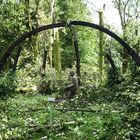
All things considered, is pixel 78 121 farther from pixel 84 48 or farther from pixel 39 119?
pixel 84 48

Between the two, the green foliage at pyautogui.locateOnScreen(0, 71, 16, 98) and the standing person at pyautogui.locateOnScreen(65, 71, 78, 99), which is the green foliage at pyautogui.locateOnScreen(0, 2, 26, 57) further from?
the standing person at pyautogui.locateOnScreen(65, 71, 78, 99)

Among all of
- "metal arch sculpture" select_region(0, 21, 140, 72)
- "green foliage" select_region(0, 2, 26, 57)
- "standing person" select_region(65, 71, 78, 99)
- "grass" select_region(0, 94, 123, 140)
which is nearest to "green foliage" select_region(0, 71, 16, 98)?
"metal arch sculpture" select_region(0, 21, 140, 72)

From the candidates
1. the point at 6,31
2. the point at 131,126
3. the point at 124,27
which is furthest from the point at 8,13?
the point at 131,126

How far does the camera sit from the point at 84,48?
48.5 meters

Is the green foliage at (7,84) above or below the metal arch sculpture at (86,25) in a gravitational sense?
below

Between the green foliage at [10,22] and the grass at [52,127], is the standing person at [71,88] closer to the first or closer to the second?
the grass at [52,127]

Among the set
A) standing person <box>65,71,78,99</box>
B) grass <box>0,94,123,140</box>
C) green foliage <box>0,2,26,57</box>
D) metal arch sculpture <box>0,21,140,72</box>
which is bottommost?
grass <box>0,94,123,140</box>

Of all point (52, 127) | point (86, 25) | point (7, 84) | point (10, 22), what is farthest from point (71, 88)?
point (10, 22)

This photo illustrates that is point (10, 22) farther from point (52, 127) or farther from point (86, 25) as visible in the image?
point (52, 127)

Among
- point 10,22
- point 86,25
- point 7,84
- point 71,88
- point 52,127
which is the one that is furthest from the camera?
point 10,22

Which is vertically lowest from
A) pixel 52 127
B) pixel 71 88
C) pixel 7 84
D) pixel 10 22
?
pixel 52 127

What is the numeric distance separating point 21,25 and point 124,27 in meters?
10.0

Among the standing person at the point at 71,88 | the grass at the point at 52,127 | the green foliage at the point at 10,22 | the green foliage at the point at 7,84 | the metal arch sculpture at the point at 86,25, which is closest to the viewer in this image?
the grass at the point at 52,127

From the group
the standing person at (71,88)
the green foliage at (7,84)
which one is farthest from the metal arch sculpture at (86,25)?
the standing person at (71,88)
